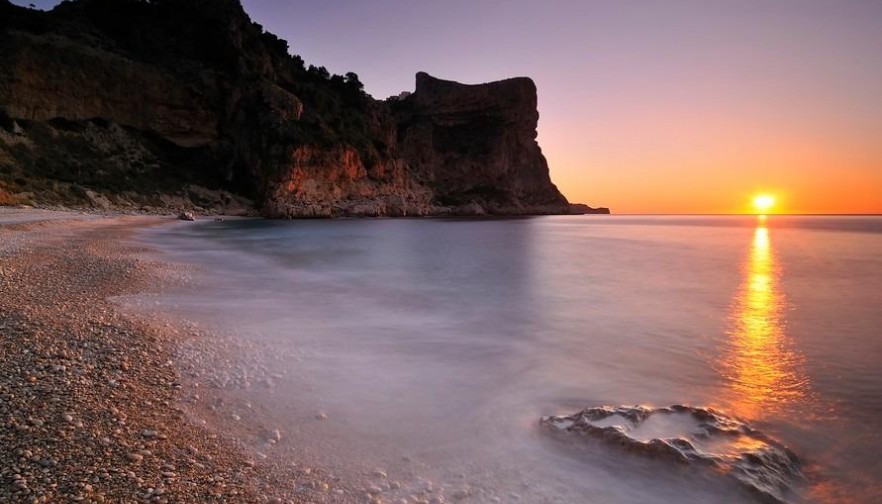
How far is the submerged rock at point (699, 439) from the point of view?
2.96 meters

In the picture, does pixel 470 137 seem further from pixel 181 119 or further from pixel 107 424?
pixel 107 424

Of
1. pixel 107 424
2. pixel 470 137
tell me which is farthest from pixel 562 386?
pixel 470 137

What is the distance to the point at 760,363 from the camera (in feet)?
18.1

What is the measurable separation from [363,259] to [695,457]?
48.2 feet

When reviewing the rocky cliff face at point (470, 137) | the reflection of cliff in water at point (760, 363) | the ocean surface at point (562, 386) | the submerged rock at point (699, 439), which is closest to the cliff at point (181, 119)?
the rocky cliff face at point (470, 137)

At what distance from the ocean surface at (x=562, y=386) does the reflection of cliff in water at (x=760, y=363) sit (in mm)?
32

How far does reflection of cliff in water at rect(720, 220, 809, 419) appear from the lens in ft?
14.1

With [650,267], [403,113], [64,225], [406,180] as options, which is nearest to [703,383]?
[650,267]

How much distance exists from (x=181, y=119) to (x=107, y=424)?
173 feet

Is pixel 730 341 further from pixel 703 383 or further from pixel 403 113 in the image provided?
pixel 403 113

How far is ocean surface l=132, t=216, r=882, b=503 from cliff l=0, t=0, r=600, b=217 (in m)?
28.4

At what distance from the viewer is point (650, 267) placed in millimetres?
16469

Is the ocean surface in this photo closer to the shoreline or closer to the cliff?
the shoreline

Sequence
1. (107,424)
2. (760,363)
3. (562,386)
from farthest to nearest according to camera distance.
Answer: (760,363) < (562,386) < (107,424)
